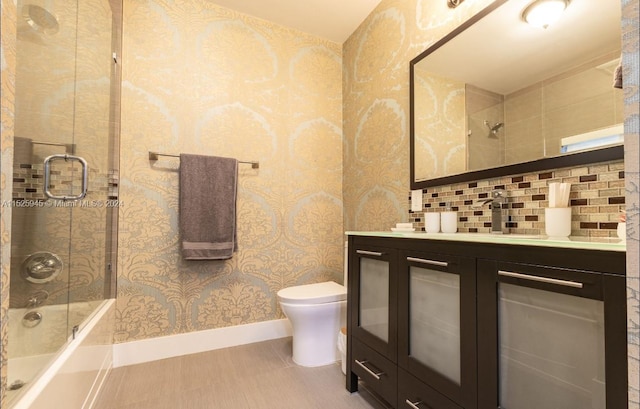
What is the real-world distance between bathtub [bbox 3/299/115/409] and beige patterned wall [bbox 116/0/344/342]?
294 millimetres

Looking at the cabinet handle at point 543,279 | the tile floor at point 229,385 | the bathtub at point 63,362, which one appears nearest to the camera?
the cabinet handle at point 543,279

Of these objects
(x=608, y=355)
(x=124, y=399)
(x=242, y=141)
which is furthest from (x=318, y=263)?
(x=608, y=355)

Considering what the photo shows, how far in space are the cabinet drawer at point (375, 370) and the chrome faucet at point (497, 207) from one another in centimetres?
75

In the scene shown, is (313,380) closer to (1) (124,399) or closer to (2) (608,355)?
(1) (124,399)

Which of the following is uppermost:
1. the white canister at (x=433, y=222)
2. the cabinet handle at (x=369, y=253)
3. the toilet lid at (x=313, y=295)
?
the white canister at (x=433, y=222)

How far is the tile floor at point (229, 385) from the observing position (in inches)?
57.9

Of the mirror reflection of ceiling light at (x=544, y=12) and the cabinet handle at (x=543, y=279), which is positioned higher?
the mirror reflection of ceiling light at (x=544, y=12)

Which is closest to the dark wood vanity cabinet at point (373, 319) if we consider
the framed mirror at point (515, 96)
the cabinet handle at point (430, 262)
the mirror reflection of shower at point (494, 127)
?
the cabinet handle at point (430, 262)

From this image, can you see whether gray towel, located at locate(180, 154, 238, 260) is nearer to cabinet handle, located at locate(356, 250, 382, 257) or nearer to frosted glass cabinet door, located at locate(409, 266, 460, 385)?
cabinet handle, located at locate(356, 250, 382, 257)

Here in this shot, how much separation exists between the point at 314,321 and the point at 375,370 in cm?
54

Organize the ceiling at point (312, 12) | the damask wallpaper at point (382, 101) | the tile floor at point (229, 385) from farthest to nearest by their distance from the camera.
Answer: the ceiling at point (312, 12) → the damask wallpaper at point (382, 101) → the tile floor at point (229, 385)

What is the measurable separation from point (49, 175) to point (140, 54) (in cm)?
115

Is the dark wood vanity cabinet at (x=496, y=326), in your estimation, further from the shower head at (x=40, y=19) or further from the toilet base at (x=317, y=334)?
the shower head at (x=40, y=19)

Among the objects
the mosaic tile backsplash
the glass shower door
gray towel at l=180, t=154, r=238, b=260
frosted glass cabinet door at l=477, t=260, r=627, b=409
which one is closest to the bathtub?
the glass shower door
